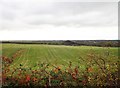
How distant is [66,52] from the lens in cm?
941

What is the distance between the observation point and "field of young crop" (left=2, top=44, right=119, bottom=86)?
9.06 meters

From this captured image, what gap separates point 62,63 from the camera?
9281 mm

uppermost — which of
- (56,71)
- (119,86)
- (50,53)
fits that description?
(50,53)

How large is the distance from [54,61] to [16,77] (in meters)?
1.65

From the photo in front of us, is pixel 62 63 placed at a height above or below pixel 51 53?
below

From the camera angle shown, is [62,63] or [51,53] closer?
[62,63]

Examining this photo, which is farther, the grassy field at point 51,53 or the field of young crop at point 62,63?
the grassy field at point 51,53

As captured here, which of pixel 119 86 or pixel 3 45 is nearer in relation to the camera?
pixel 119 86

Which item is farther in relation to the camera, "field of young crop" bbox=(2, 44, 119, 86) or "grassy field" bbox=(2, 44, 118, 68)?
"grassy field" bbox=(2, 44, 118, 68)

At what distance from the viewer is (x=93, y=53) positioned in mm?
9391

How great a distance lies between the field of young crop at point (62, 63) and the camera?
9062 mm

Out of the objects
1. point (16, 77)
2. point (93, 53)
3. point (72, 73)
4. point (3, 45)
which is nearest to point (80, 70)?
point (72, 73)

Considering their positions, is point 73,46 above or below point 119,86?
above

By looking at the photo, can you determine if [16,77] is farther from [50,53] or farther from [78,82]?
[78,82]
